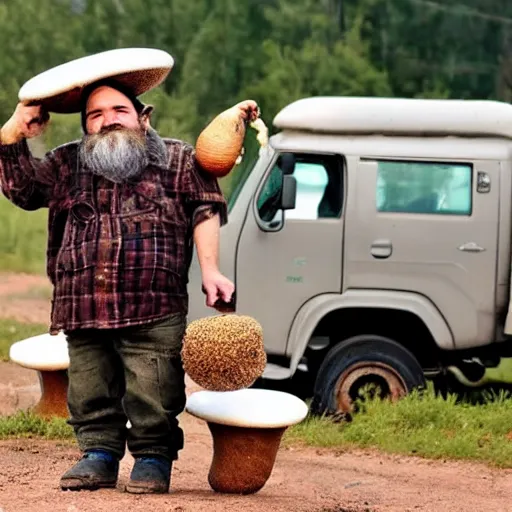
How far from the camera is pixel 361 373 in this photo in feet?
30.4

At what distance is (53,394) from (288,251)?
1816 mm

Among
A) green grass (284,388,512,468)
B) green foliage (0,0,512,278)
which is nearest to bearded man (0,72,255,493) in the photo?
green grass (284,388,512,468)

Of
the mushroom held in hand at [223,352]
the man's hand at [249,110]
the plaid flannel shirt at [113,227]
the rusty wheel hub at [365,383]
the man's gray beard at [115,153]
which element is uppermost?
the man's hand at [249,110]

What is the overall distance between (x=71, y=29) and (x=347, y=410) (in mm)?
12309

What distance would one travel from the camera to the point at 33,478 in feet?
19.9

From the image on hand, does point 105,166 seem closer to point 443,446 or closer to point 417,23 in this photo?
point 443,446

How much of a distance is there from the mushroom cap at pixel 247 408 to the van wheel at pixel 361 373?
12.0 feet

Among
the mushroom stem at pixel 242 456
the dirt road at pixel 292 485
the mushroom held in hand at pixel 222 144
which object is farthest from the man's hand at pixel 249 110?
the dirt road at pixel 292 485

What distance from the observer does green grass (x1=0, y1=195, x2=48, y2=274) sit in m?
18.2

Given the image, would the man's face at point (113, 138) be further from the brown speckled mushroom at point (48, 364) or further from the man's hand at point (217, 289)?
the brown speckled mushroom at point (48, 364)

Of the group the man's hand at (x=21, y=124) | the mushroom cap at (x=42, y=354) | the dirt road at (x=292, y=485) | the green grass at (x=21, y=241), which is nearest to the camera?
the dirt road at (x=292, y=485)

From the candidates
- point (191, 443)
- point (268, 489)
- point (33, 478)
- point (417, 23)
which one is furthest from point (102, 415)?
point (417, 23)

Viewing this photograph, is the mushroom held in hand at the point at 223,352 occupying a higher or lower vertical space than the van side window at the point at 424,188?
lower

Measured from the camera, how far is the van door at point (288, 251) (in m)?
9.17
